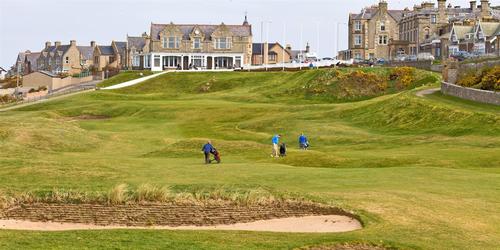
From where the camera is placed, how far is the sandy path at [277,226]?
2647 centimetres

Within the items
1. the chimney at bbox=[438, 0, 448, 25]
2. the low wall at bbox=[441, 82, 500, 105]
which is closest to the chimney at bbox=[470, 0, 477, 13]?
the chimney at bbox=[438, 0, 448, 25]

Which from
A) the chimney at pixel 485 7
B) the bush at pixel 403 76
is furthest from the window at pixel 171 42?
the bush at pixel 403 76

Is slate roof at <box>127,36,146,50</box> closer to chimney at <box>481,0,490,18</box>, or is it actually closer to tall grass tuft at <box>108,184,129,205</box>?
chimney at <box>481,0,490,18</box>

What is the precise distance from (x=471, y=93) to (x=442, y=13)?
83.6 m

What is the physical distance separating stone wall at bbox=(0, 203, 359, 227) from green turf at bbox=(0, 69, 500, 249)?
1.56m

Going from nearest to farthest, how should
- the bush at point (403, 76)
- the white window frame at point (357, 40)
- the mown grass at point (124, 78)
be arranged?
the bush at point (403, 76) < the mown grass at point (124, 78) < the white window frame at point (357, 40)

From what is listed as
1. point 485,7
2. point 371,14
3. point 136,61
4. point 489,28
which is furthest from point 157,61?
point 489,28

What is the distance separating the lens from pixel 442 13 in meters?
153

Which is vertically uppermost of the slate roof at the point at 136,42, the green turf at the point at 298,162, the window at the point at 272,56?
the slate roof at the point at 136,42

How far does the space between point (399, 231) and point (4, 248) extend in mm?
12207

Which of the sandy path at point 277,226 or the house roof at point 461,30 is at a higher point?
the house roof at point 461,30

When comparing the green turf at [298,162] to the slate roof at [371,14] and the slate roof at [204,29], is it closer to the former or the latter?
the slate roof at [371,14]

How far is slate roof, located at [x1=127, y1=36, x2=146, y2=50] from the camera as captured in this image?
194125 mm

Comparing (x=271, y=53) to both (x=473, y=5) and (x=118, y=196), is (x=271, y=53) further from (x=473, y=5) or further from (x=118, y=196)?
(x=118, y=196)
